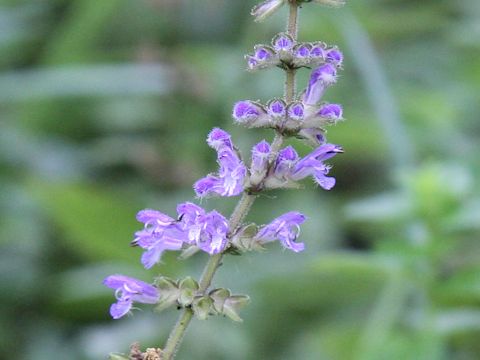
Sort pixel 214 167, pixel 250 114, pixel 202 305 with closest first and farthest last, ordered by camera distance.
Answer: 1. pixel 202 305
2. pixel 250 114
3. pixel 214 167

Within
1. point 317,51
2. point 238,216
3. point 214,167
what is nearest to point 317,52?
point 317,51

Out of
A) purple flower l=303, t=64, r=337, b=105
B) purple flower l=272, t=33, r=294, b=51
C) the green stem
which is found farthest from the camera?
purple flower l=303, t=64, r=337, b=105

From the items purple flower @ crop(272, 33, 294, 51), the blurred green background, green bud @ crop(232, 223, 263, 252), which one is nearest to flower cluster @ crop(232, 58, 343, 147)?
purple flower @ crop(272, 33, 294, 51)

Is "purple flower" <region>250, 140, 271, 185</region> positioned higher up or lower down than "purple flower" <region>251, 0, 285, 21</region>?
lower down

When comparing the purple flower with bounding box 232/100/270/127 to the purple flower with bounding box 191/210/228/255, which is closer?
the purple flower with bounding box 191/210/228/255

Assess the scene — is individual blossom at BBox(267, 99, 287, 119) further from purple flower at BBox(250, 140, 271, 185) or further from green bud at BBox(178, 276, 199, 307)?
green bud at BBox(178, 276, 199, 307)

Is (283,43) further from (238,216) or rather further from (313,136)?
(238,216)

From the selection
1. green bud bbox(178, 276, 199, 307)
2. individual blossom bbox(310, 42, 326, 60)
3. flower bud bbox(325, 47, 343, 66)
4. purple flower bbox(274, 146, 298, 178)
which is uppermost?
flower bud bbox(325, 47, 343, 66)
